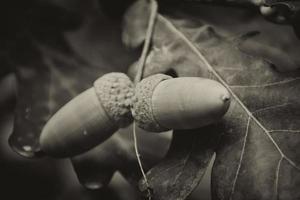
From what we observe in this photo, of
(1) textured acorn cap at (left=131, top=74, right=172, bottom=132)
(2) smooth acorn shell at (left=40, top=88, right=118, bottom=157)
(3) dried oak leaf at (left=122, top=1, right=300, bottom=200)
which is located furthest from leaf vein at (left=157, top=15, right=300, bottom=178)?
(2) smooth acorn shell at (left=40, top=88, right=118, bottom=157)

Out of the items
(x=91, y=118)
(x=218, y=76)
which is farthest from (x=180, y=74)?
(x=91, y=118)

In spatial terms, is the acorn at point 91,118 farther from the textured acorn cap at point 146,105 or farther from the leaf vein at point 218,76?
the leaf vein at point 218,76

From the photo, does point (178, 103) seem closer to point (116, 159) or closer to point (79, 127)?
point (79, 127)

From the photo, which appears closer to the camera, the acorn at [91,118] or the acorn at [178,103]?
the acorn at [178,103]

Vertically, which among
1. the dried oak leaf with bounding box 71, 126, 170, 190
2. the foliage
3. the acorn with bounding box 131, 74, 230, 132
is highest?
the acorn with bounding box 131, 74, 230, 132

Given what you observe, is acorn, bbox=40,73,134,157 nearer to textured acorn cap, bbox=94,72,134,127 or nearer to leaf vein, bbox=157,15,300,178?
textured acorn cap, bbox=94,72,134,127

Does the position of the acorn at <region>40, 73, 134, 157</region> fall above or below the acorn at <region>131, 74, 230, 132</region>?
below

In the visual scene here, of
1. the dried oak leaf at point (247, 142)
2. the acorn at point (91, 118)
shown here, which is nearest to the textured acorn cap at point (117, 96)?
the acorn at point (91, 118)
